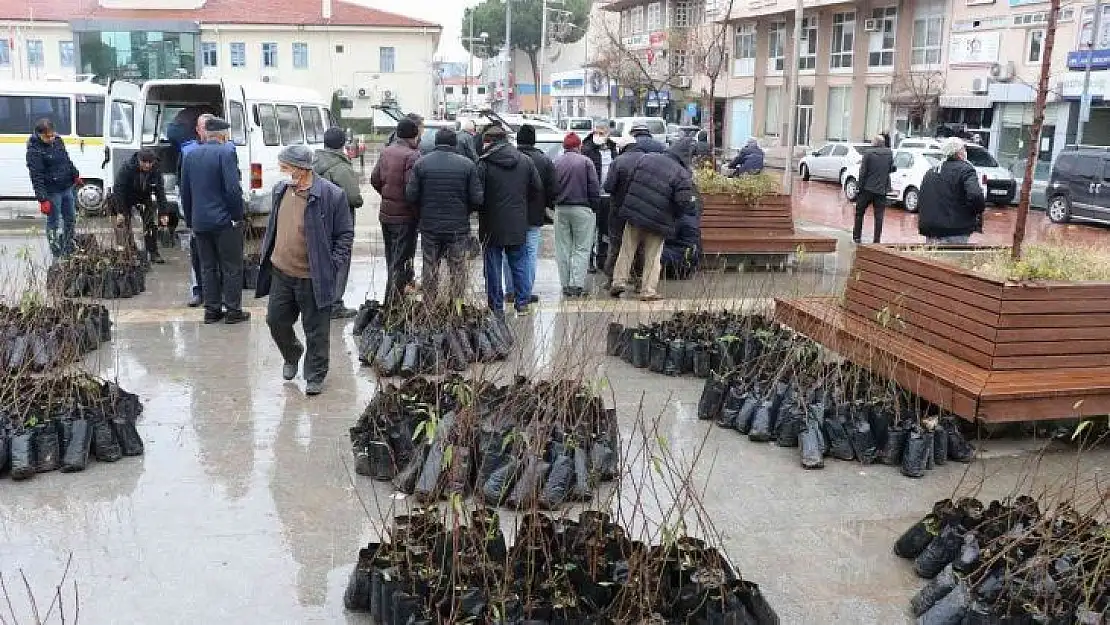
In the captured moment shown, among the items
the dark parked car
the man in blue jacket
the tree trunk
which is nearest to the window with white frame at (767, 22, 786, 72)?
the dark parked car

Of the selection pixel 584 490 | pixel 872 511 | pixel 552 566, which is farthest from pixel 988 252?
pixel 552 566

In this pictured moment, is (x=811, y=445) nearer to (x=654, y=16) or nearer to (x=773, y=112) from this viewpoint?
(x=773, y=112)

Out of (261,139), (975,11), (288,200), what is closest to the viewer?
(288,200)

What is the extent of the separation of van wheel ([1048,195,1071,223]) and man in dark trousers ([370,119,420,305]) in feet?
50.6

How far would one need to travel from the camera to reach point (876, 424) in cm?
560

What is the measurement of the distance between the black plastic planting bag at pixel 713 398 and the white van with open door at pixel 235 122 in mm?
7892

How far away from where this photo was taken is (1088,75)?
24.8 metres

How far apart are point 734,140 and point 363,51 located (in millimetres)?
19622

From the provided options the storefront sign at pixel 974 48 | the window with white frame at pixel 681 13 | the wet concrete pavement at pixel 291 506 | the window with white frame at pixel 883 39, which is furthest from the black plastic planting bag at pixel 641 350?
the window with white frame at pixel 681 13

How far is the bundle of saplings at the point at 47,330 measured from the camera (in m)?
6.54

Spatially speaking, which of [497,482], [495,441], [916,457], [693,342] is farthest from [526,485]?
[693,342]

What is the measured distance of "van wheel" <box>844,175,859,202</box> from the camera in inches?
931

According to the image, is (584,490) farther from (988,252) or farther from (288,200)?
(988,252)

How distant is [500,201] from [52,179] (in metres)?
5.93
